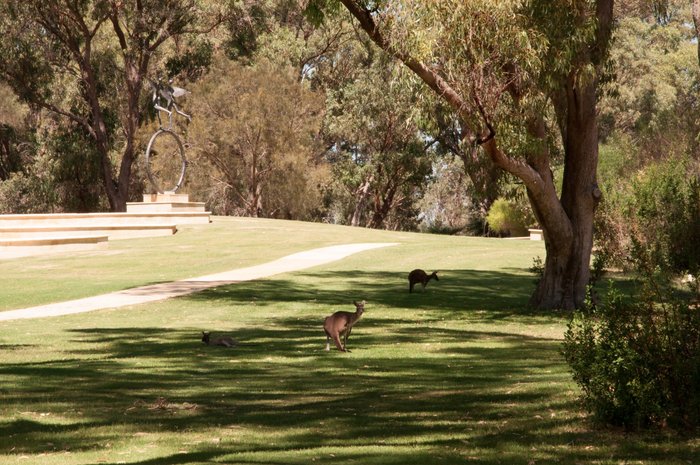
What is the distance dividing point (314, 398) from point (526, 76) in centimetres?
779

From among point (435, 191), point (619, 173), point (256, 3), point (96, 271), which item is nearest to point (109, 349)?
point (96, 271)

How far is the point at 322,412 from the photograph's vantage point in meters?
10.2

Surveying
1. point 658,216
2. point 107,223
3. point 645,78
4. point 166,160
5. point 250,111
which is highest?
point 645,78

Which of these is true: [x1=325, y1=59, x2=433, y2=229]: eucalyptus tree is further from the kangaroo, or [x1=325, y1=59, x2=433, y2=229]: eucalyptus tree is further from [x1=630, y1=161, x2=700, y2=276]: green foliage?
the kangaroo

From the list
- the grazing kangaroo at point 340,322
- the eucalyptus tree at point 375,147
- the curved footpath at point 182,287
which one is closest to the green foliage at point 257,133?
the eucalyptus tree at point 375,147

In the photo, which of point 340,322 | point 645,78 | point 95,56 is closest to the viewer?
point 340,322

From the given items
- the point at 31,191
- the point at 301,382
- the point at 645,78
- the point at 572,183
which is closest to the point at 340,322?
the point at 301,382

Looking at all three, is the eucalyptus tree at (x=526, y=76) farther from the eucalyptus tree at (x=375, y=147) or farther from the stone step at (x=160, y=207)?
the eucalyptus tree at (x=375, y=147)

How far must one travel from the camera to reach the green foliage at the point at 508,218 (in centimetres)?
4603

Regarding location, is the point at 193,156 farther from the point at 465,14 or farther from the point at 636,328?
the point at 636,328

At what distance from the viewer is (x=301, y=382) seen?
12266 mm

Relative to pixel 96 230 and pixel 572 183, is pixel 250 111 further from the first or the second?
pixel 572 183

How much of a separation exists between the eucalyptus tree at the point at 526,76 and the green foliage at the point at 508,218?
25.7 m

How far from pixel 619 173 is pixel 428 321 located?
15.8 meters
